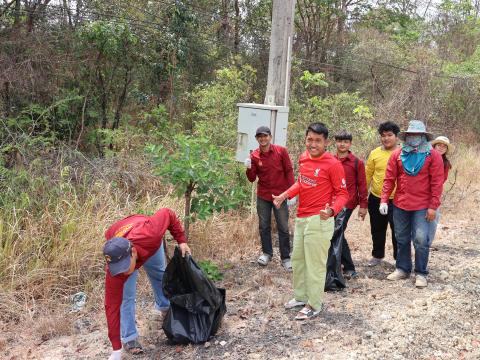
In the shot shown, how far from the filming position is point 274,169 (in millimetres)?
5078

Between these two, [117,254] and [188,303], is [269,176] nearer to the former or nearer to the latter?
[188,303]

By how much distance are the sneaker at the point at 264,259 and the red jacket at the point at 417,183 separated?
62.8 inches

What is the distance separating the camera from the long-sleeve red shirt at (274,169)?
508cm

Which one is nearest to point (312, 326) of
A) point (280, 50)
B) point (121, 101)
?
point (280, 50)

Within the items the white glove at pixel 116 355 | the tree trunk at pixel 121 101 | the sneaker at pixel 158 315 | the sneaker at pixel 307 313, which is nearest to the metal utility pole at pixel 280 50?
the sneaker at pixel 307 313

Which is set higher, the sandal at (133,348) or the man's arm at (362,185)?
the man's arm at (362,185)

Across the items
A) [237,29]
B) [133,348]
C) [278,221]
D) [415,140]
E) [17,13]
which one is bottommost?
[133,348]

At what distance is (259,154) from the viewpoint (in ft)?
16.9

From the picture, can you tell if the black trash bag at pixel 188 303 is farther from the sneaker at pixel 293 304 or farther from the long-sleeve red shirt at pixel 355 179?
the long-sleeve red shirt at pixel 355 179

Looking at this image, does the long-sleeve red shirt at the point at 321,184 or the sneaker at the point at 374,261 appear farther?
the sneaker at the point at 374,261

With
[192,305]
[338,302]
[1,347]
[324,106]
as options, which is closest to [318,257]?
[338,302]

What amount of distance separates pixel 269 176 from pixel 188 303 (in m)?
1.93

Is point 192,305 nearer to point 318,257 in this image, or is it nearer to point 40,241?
point 318,257

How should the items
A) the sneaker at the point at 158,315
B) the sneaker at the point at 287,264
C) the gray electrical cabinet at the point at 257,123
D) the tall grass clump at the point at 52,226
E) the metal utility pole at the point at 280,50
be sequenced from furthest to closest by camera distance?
the metal utility pole at the point at 280,50 < the gray electrical cabinet at the point at 257,123 < the sneaker at the point at 287,264 < the tall grass clump at the point at 52,226 < the sneaker at the point at 158,315
